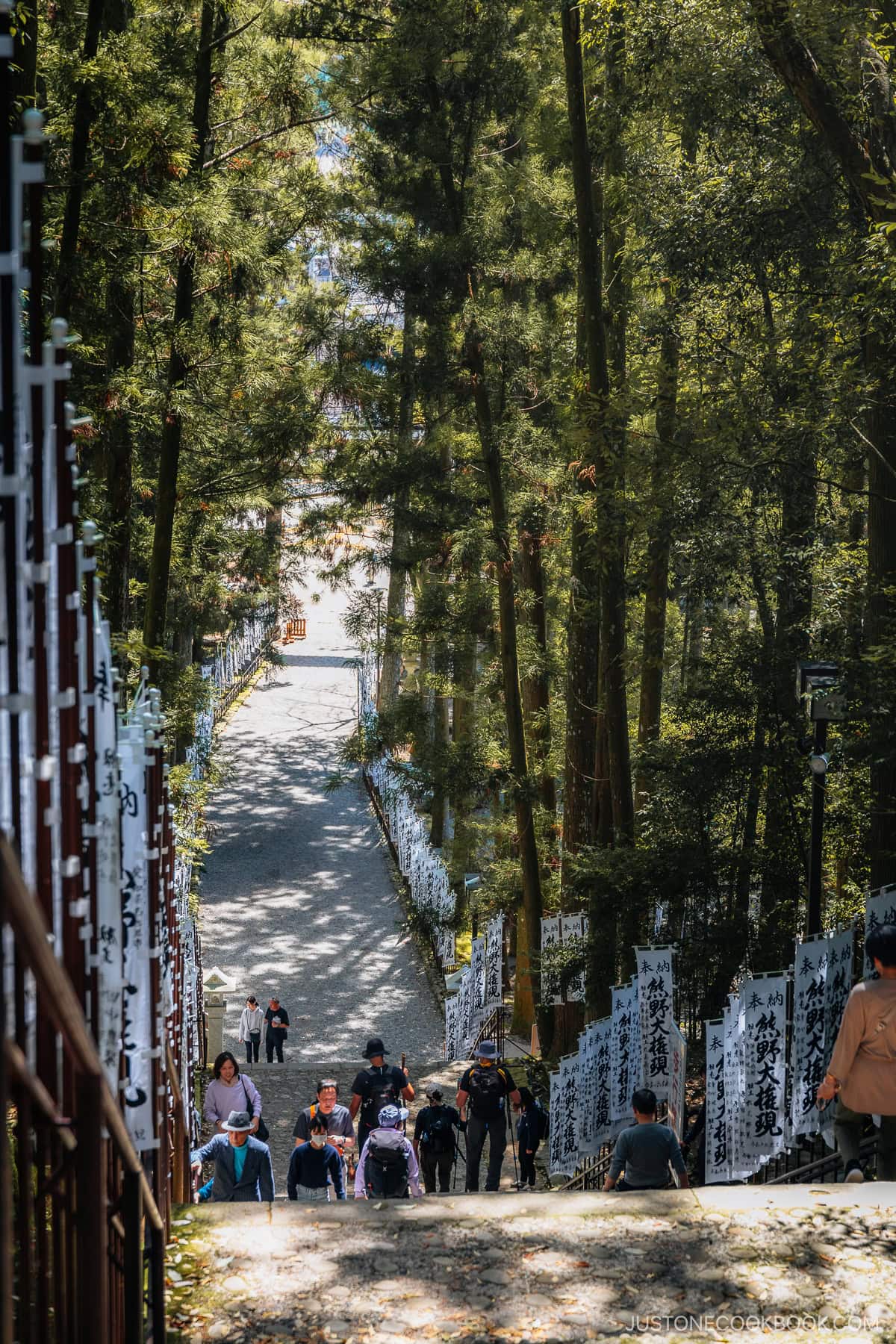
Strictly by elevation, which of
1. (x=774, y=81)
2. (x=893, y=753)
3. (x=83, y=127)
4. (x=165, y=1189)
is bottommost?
(x=165, y=1189)

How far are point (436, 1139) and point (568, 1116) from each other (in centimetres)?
152

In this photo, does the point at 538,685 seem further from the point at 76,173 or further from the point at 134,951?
the point at 134,951

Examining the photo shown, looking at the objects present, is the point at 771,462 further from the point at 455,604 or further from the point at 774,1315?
the point at 455,604

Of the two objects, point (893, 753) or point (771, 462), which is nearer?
point (893, 753)

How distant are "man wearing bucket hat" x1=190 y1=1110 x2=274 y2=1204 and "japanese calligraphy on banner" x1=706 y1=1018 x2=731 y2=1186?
9.68ft

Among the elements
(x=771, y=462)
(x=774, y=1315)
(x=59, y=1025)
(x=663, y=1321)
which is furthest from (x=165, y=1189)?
(x=771, y=462)

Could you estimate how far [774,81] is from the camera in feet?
37.5

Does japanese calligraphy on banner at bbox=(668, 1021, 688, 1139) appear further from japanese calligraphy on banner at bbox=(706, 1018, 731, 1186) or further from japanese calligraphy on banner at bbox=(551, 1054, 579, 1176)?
japanese calligraphy on banner at bbox=(551, 1054, 579, 1176)

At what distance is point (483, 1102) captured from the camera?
9844mm

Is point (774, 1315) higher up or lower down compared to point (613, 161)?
lower down

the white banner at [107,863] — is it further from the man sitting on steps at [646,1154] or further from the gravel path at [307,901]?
the gravel path at [307,901]

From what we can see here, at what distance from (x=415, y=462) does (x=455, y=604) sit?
2.71 m

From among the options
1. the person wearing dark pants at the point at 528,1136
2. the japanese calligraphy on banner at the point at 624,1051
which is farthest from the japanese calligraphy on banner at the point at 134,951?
the person wearing dark pants at the point at 528,1136

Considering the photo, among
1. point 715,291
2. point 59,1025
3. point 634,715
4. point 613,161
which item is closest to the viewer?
point 59,1025
